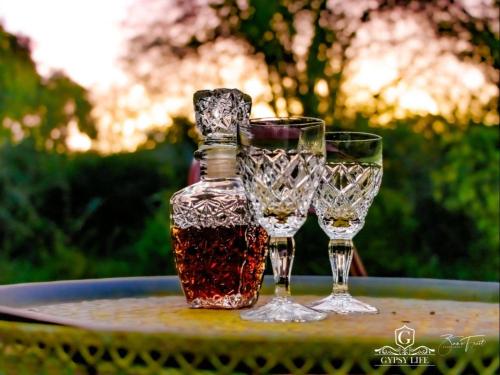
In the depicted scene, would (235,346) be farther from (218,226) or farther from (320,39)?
(320,39)

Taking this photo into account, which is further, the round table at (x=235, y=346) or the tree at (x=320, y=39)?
the tree at (x=320, y=39)

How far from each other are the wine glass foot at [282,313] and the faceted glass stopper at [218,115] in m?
0.27

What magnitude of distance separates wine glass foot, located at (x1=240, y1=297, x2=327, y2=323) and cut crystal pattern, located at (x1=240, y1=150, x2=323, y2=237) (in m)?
0.11

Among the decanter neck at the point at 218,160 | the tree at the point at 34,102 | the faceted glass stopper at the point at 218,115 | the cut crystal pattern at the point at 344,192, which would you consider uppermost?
the tree at the point at 34,102

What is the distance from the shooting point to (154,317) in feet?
4.04

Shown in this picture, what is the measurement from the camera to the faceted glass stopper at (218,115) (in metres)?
1.31

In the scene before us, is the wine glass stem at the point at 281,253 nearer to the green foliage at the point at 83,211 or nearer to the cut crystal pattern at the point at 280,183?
the cut crystal pattern at the point at 280,183

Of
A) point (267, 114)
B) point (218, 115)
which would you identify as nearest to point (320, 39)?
point (267, 114)

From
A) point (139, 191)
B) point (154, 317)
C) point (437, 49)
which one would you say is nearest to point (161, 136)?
point (139, 191)

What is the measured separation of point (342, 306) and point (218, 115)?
36 centimetres

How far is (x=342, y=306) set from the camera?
4.29 ft

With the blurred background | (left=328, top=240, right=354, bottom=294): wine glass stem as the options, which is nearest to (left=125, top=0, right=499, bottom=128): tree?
the blurred background

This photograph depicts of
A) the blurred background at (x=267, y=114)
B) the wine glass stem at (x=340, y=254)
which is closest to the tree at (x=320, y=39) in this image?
the blurred background at (x=267, y=114)

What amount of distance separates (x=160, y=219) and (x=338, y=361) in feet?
13.2
